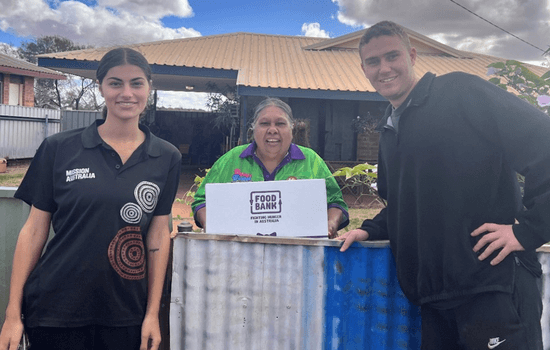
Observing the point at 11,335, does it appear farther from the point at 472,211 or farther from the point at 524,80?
the point at 524,80

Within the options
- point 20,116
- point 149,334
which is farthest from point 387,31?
point 20,116

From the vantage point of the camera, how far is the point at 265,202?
220cm

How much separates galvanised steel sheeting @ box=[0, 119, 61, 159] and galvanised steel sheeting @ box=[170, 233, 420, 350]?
17.6 metres

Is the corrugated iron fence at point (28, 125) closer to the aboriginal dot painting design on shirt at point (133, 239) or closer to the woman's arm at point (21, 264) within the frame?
the woman's arm at point (21, 264)

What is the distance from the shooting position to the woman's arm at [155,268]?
6.18 ft

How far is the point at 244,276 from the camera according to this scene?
82.7 inches

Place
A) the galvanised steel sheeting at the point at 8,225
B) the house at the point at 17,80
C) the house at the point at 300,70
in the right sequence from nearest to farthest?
the galvanised steel sheeting at the point at 8,225 < the house at the point at 300,70 < the house at the point at 17,80

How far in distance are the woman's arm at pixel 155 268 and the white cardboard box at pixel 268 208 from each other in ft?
0.95

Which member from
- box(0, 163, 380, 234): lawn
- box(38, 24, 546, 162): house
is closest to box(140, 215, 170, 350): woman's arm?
box(0, 163, 380, 234): lawn

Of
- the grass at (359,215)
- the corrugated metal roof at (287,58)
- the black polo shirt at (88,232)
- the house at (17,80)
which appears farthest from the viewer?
the house at (17,80)

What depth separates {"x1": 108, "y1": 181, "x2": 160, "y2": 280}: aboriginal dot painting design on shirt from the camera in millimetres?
1784

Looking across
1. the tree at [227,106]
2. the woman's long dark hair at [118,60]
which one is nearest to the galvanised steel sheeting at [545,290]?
the woman's long dark hair at [118,60]

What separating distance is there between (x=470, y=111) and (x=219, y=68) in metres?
10.1

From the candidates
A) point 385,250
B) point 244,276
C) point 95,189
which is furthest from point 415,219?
point 95,189
